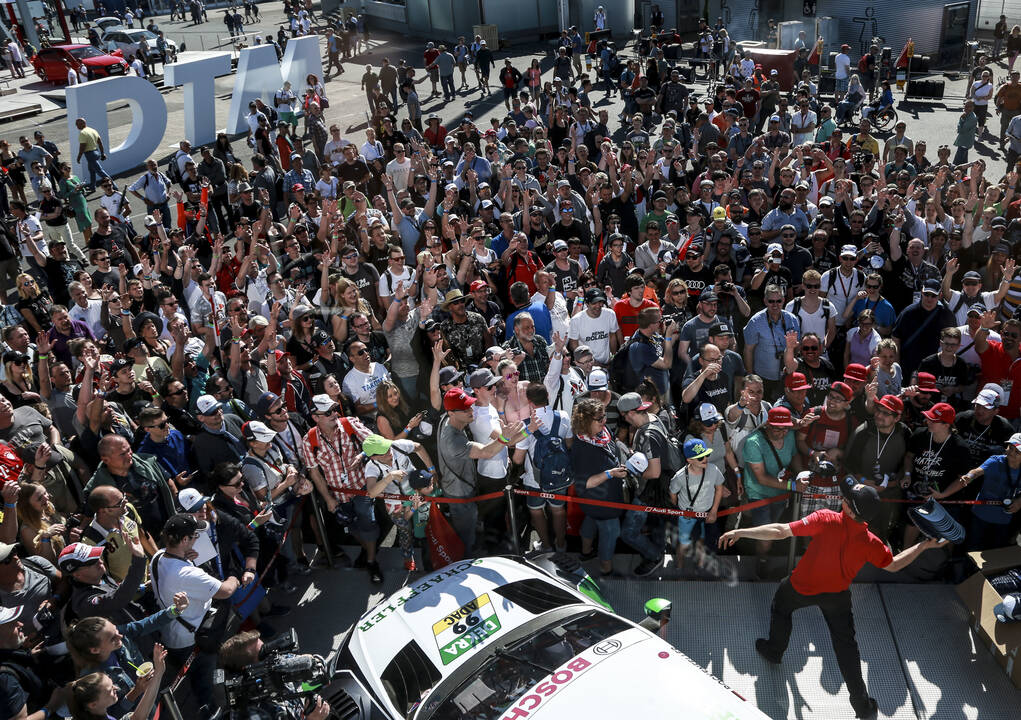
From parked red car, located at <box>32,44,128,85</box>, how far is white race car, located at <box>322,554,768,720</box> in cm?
3394

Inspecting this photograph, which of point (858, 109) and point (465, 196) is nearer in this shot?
point (465, 196)

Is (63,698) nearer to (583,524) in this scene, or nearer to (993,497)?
(583,524)

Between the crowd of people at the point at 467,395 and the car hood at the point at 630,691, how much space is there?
128 cm

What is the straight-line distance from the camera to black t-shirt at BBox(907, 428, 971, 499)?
646 centimetres

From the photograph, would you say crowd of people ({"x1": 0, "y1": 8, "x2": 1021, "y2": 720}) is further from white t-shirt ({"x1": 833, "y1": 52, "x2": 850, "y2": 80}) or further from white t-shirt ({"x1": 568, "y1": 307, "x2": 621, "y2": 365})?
white t-shirt ({"x1": 833, "y1": 52, "x2": 850, "y2": 80})

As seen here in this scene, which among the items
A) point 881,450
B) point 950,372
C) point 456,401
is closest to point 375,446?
point 456,401

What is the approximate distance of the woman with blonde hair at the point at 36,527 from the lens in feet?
19.0

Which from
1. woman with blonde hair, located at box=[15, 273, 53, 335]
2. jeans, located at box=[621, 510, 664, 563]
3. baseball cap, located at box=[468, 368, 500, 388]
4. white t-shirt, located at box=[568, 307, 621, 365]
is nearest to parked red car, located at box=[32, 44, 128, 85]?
woman with blonde hair, located at box=[15, 273, 53, 335]

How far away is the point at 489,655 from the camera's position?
498 cm

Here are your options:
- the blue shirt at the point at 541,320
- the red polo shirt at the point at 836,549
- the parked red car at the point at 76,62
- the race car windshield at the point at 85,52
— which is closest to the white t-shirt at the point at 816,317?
the blue shirt at the point at 541,320

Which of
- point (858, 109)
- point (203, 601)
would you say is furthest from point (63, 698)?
point (858, 109)

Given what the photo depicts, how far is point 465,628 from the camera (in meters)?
5.19

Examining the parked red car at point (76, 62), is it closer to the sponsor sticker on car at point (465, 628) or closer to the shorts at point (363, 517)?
the shorts at point (363, 517)

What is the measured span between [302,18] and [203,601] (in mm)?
39481
